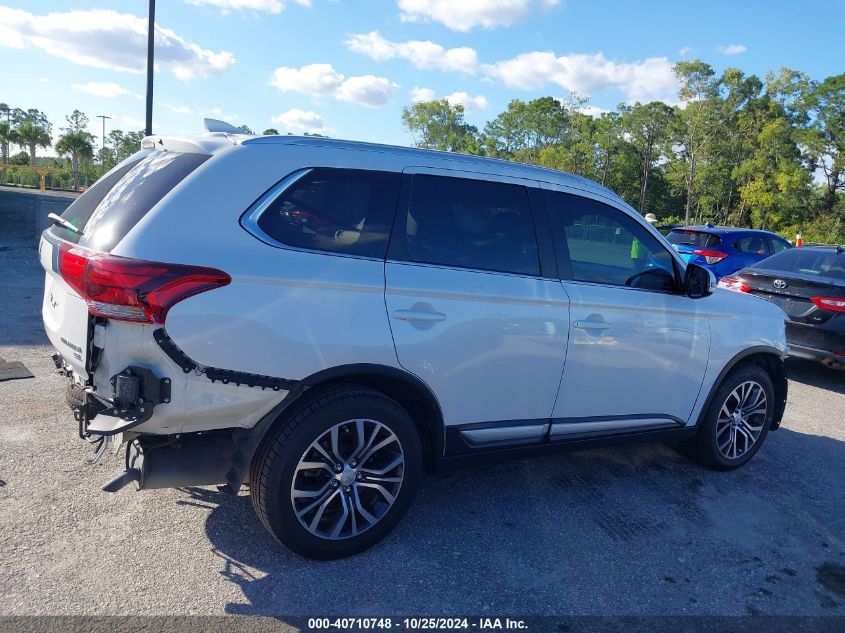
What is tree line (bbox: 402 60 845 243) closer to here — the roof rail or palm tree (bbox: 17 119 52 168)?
the roof rail

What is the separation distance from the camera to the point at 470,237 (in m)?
3.41

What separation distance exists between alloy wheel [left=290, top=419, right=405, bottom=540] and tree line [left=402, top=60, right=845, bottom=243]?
37.4 meters

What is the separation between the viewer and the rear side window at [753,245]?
1215 centimetres

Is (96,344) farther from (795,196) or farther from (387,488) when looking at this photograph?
(795,196)

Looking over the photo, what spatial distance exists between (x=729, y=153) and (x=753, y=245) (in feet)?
125

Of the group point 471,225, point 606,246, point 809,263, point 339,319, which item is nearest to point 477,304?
point 471,225

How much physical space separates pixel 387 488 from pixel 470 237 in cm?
138

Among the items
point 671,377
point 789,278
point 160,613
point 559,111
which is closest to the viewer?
point 160,613

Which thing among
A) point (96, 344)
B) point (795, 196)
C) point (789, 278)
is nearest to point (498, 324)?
point (96, 344)

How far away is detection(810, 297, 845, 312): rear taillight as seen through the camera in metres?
6.95

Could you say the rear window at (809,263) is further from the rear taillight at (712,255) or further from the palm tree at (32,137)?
the palm tree at (32,137)

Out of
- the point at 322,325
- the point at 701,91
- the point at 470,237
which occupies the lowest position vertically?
the point at 322,325

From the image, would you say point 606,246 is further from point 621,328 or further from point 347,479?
point 347,479

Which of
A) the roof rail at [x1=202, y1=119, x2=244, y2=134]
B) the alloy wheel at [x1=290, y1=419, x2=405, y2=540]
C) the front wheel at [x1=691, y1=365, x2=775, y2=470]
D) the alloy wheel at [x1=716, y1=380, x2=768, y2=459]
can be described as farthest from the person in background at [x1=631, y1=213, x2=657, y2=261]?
the roof rail at [x1=202, y1=119, x2=244, y2=134]
